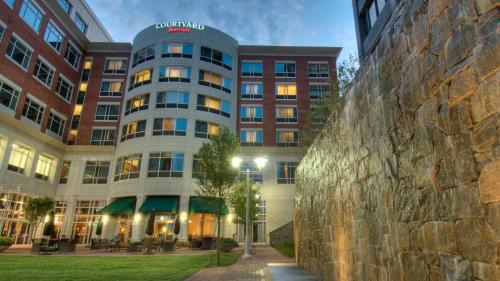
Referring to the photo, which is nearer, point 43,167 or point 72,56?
point 43,167

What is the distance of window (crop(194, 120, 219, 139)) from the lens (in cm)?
3269

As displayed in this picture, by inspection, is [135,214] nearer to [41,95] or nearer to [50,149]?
[50,149]

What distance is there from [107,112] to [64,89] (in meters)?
5.35

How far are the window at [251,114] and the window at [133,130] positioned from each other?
11.9 m

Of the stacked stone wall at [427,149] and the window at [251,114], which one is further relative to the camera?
the window at [251,114]

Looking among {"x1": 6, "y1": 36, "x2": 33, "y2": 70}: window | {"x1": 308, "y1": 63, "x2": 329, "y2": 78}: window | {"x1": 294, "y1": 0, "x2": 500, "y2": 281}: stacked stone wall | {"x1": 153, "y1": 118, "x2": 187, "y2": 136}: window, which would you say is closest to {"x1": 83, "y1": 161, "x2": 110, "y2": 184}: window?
{"x1": 153, "y1": 118, "x2": 187, "y2": 136}: window

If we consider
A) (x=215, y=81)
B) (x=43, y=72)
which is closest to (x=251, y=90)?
(x=215, y=81)

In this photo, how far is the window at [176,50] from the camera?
35031 mm

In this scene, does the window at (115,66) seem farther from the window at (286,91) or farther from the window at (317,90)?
the window at (317,90)

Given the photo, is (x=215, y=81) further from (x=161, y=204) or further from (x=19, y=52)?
(x=19, y=52)

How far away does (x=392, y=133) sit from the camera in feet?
14.2

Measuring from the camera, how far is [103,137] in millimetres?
35188

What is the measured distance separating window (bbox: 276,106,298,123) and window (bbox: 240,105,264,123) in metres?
2.22

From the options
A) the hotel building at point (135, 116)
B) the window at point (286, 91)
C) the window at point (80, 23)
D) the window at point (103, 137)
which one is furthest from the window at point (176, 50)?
the window at point (80, 23)
